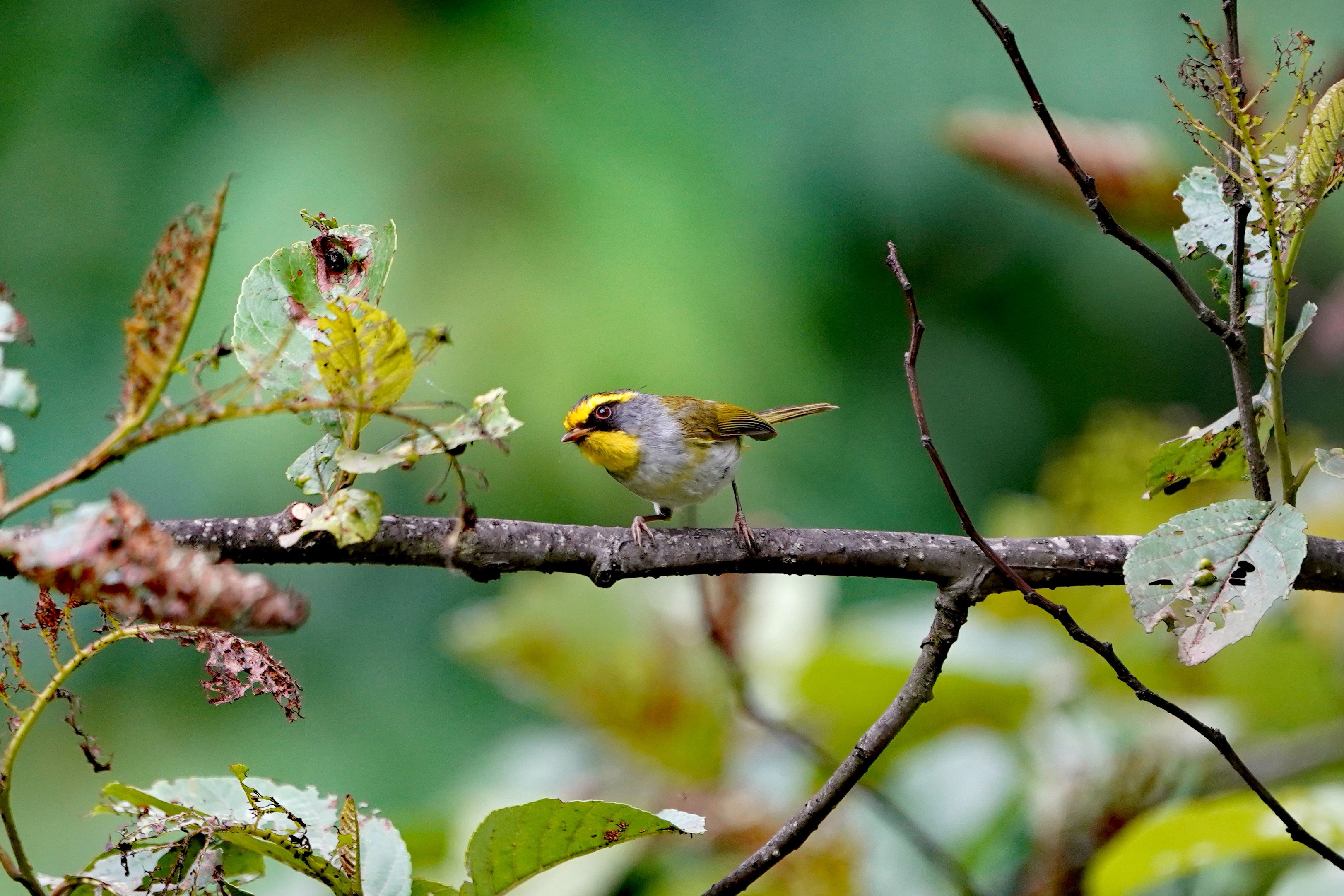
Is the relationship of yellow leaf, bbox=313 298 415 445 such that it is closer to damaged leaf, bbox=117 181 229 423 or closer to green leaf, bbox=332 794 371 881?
damaged leaf, bbox=117 181 229 423

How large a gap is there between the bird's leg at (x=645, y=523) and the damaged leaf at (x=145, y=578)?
472 millimetres

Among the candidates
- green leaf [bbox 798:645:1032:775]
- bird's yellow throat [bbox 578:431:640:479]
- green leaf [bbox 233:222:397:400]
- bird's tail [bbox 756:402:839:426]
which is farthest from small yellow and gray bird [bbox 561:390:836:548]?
green leaf [bbox 233:222:397:400]

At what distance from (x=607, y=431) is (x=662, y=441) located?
111 mm

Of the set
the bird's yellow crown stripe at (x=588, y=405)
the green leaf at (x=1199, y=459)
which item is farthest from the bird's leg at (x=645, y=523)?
the green leaf at (x=1199, y=459)

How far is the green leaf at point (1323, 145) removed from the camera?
3.03 feet

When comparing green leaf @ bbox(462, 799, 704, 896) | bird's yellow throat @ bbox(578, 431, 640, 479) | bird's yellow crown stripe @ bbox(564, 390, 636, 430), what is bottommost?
green leaf @ bbox(462, 799, 704, 896)

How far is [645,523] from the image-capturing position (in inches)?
82.1

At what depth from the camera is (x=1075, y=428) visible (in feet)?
16.6

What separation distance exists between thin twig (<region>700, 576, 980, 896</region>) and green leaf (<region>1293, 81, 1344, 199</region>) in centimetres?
84

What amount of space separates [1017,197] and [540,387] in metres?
2.52

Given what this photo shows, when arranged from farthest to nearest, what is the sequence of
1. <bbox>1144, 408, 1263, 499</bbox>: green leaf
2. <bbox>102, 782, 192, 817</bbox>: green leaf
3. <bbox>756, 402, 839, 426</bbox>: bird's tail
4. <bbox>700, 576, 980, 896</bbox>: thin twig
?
<bbox>756, 402, 839, 426</bbox>: bird's tail
<bbox>700, 576, 980, 896</bbox>: thin twig
<bbox>1144, 408, 1263, 499</bbox>: green leaf
<bbox>102, 782, 192, 817</bbox>: green leaf

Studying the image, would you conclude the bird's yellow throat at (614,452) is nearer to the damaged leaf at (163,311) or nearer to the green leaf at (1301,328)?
the green leaf at (1301,328)

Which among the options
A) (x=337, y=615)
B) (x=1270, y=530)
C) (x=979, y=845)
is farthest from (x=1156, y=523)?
(x=337, y=615)

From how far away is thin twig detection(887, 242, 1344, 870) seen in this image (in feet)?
3.12
